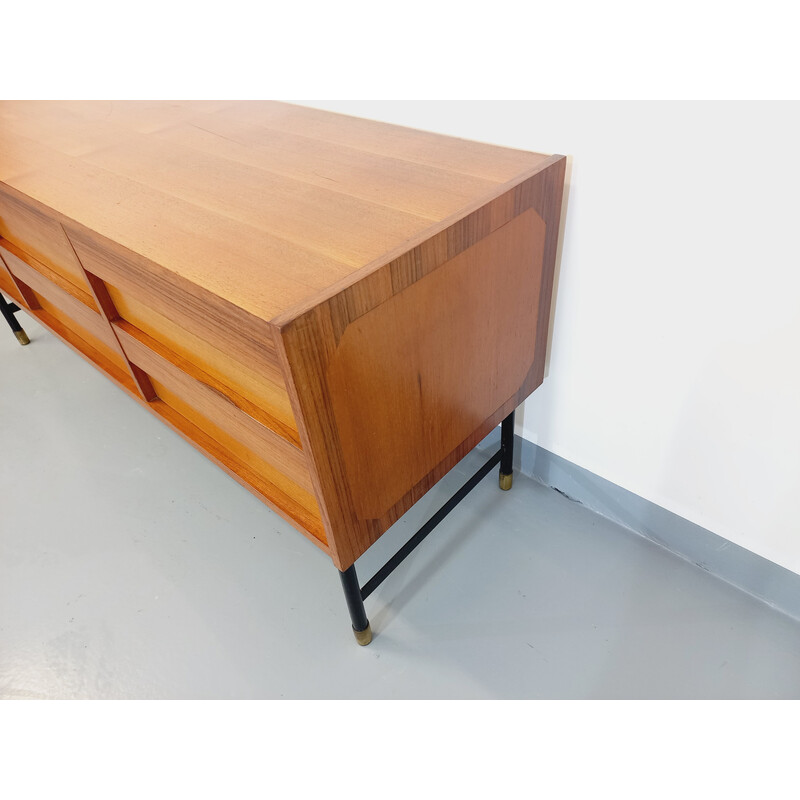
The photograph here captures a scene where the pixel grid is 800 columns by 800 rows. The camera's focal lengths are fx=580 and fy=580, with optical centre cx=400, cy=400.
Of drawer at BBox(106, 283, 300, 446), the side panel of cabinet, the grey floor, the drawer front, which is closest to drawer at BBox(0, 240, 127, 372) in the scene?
drawer at BBox(106, 283, 300, 446)

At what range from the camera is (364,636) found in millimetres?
1182

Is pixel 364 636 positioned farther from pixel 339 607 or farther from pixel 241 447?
pixel 241 447

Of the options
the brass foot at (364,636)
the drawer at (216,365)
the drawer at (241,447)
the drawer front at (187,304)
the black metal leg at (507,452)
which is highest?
the drawer front at (187,304)

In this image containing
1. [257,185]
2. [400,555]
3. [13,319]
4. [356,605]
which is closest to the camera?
[257,185]

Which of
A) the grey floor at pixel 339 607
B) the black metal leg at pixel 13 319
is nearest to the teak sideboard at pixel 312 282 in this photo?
the grey floor at pixel 339 607

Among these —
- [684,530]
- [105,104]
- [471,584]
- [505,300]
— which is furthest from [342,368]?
[105,104]

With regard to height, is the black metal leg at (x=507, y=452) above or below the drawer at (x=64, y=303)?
below

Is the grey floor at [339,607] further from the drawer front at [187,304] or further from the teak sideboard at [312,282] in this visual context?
the drawer front at [187,304]

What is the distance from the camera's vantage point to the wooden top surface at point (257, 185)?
0.77 m

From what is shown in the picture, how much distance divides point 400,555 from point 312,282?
68cm

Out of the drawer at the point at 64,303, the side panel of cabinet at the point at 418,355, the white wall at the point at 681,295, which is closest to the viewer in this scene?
the side panel of cabinet at the point at 418,355

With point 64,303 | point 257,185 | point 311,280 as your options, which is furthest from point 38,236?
point 311,280

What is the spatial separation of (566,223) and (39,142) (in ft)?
3.68

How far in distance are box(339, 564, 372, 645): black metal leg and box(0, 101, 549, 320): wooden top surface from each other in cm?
54
